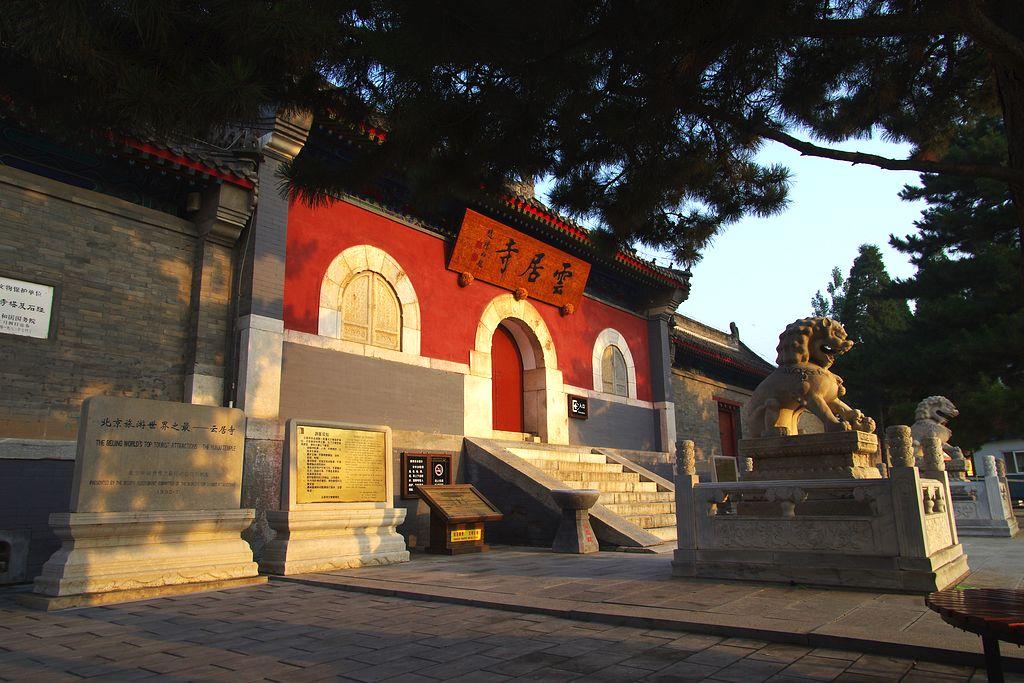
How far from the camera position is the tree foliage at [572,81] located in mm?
3199

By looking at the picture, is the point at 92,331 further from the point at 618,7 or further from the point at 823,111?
the point at 823,111

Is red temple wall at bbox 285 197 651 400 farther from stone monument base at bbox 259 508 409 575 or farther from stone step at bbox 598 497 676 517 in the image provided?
stone step at bbox 598 497 676 517

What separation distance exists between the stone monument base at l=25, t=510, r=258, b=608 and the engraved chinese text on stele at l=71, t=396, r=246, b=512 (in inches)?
5.0

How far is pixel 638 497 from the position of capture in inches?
411

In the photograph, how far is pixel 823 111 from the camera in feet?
17.6

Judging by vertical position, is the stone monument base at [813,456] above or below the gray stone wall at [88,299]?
below

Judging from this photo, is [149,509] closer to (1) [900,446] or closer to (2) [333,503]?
(2) [333,503]

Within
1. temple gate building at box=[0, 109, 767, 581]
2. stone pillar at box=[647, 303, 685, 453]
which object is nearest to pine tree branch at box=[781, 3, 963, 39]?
temple gate building at box=[0, 109, 767, 581]

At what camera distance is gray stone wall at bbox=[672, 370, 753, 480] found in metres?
16.7

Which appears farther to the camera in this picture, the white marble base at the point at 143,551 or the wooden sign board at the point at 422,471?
the wooden sign board at the point at 422,471

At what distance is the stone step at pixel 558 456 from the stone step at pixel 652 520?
1.90 meters

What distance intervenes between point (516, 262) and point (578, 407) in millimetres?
3139

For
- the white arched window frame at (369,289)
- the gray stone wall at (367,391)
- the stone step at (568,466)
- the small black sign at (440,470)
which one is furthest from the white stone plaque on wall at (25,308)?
the stone step at (568,466)

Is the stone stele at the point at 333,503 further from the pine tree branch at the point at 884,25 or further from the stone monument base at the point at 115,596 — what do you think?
the pine tree branch at the point at 884,25
